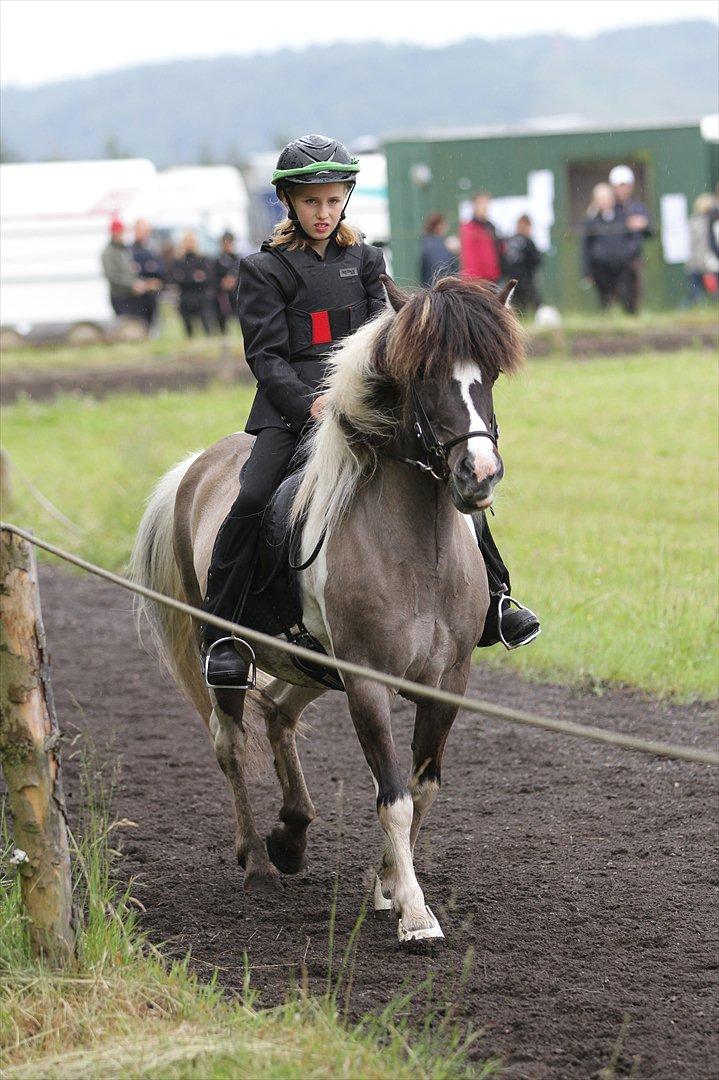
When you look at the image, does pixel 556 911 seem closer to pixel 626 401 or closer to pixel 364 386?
pixel 364 386

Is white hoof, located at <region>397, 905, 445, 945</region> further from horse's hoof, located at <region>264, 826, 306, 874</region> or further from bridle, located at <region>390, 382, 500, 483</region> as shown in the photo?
bridle, located at <region>390, 382, 500, 483</region>

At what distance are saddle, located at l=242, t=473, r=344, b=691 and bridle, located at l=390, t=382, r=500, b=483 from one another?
25.8 inches

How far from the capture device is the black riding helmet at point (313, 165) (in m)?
5.22

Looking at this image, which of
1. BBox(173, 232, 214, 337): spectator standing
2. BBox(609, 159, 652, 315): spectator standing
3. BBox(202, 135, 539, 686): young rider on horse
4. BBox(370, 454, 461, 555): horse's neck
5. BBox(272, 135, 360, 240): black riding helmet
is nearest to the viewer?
BBox(370, 454, 461, 555): horse's neck

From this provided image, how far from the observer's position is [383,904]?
207 inches

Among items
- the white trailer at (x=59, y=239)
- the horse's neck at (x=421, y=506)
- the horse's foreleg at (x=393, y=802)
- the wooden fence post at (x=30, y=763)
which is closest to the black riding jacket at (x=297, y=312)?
the horse's neck at (x=421, y=506)

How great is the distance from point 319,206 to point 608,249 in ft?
58.7

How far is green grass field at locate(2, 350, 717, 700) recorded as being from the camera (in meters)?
9.12

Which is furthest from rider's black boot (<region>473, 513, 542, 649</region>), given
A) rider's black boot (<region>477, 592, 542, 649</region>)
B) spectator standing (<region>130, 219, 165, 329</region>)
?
spectator standing (<region>130, 219, 165, 329</region>)

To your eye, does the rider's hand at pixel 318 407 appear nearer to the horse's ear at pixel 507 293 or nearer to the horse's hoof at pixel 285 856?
the horse's ear at pixel 507 293

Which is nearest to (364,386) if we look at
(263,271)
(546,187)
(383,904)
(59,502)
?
(263,271)

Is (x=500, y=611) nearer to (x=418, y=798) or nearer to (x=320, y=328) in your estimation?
(x=418, y=798)

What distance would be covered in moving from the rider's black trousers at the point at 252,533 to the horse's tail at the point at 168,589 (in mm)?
1070

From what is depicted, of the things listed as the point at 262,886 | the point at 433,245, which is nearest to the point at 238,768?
the point at 262,886
